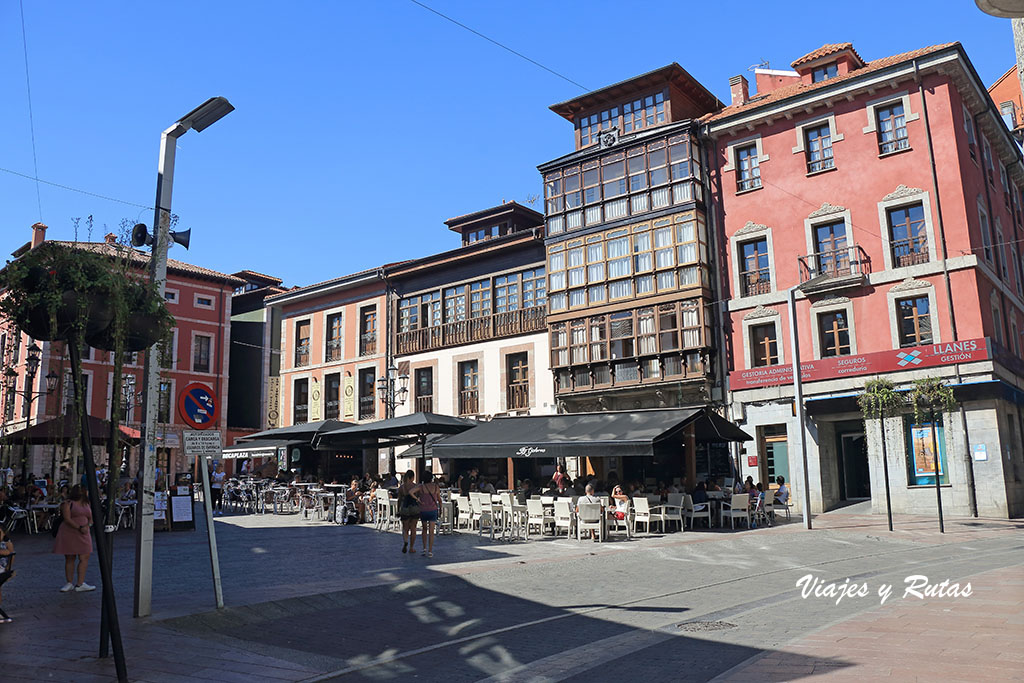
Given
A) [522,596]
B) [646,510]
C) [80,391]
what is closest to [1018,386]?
[646,510]

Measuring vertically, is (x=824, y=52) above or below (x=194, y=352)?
above

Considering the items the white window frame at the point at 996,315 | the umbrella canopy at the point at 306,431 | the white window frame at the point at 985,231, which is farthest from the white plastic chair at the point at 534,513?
the white window frame at the point at 985,231

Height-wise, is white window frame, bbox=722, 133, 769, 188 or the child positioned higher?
white window frame, bbox=722, 133, 769, 188

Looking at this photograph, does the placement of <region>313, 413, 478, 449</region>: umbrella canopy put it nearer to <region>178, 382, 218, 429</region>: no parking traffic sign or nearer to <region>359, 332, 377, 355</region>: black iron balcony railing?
<region>359, 332, 377, 355</region>: black iron balcony railing

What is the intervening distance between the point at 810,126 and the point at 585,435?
14.2 meters

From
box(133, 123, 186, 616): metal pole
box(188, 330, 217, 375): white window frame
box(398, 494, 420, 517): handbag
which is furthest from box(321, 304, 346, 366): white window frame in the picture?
box(133, 123, 186, 616): metal pole

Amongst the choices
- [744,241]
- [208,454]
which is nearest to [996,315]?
[744,241]

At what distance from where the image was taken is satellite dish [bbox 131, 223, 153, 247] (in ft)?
28.1

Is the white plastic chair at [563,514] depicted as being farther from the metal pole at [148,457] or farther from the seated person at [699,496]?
the metal pole at [148,457]

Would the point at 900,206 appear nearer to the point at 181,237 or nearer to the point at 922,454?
the point at 922,454

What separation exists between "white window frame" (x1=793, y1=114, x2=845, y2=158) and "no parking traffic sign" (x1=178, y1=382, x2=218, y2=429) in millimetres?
22599

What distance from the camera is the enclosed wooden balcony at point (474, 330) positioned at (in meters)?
31.0

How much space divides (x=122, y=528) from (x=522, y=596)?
13.6 meters

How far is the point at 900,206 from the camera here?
24.5 m
